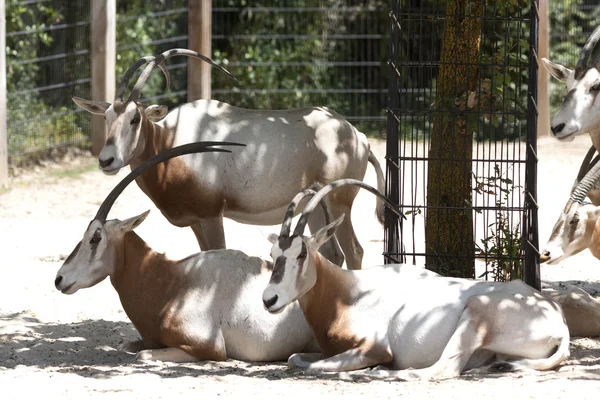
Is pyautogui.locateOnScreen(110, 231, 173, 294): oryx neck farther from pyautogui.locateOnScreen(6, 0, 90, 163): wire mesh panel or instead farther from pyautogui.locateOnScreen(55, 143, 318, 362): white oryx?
pyautogui.locateOnScreen(6, 0, 90, 163): wire mesh panel

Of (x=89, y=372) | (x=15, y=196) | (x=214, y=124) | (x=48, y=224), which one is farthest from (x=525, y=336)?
(x=15, y=196)

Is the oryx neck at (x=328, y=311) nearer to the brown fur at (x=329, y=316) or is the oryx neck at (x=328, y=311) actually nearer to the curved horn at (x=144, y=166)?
the brown fur at (x=329, y=316)

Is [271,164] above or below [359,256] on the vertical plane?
above

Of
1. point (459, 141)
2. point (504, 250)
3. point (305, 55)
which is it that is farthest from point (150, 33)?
point (504, 250)

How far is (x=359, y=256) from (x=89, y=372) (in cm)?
261

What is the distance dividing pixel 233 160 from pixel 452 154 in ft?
4.58

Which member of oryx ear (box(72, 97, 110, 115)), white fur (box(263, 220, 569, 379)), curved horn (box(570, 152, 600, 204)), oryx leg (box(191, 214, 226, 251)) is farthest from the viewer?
oryx ear (box(72, 97, 110, 115))

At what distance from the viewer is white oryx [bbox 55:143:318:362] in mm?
5992

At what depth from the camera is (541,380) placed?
5.34 meters

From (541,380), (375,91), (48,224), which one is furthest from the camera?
(375,91)

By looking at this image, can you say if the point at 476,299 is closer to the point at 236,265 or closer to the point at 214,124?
the point at 236,265

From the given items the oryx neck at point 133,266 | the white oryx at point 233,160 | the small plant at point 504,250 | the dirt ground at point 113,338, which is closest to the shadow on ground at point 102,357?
the dirt ground at point 113,338

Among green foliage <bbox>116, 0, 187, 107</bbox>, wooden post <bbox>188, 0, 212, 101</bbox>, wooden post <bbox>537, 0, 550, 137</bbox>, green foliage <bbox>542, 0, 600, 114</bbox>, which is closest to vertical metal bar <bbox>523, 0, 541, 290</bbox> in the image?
wooden post <bbox>188, 0, 212, 101</bbox>

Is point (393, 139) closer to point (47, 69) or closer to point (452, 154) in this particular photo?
point (452, 154)
